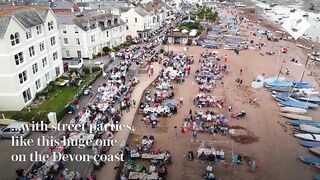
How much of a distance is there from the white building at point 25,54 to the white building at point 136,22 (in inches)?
1153

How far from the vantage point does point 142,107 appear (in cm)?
3759

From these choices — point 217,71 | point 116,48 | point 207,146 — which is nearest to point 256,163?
point 207,146

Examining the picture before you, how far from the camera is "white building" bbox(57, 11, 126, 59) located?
5272cm

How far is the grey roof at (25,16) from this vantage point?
3247 centimetres

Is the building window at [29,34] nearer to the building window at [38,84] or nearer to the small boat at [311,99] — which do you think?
the building window at [38,84]

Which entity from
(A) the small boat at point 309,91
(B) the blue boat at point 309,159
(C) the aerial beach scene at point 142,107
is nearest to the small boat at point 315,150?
(C) the aerial beach scene at point 142,107

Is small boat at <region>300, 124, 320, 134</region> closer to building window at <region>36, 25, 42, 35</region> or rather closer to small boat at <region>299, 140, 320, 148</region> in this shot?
small boat at <region>299, 140, 320, 148</region>

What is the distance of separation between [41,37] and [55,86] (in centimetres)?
597

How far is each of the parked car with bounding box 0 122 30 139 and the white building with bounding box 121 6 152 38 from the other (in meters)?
44.0

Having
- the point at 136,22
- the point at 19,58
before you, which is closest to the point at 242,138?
the point at 19,58

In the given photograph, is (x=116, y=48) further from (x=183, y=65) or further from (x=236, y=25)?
(x=236, y=25)

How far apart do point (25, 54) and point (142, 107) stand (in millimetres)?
13406

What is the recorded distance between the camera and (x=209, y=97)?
41375 mm

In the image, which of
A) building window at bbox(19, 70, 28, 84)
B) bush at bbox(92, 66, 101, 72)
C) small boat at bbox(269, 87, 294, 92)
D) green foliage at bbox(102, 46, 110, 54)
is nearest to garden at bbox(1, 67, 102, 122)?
bush at bbox(92, 66, 101, 72)
